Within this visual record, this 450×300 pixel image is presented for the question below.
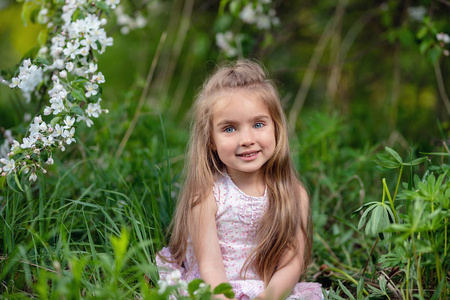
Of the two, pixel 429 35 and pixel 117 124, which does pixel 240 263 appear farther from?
pixel 429 35

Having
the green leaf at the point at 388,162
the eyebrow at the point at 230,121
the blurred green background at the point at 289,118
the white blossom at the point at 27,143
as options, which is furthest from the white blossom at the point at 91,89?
the green leaf at the point at 388,162

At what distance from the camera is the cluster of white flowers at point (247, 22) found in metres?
3.35

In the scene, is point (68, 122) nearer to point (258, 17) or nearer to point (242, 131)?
point (242, 131)

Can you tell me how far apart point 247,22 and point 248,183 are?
1.76m

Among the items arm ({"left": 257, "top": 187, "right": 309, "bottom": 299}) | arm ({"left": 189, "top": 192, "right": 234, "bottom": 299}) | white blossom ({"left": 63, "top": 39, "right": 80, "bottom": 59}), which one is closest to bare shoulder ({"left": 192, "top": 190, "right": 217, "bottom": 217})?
arm ({"left": 189, "top": 192, "right": 234, "bottom": 299})

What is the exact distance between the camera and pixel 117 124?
3080mm

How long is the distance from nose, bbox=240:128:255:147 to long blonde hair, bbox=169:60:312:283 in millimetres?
141

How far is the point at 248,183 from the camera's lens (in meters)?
2.05

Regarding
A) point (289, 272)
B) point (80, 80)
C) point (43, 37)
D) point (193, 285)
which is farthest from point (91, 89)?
point (289, 272)

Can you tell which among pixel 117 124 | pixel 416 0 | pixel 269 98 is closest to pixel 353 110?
pixel 416 0

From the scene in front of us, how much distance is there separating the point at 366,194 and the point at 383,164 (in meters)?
1.01

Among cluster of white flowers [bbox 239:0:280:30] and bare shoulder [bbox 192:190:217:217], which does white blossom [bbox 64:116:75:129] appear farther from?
cluster of white flowers [bbox 239:0:280:30]

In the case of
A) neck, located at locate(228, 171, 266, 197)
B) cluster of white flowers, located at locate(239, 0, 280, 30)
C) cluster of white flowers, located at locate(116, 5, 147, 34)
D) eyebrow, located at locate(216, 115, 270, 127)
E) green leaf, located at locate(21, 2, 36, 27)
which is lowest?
neck, located at locate(228, 171, 266, 197)

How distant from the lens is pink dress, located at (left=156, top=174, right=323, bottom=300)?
1.99 m
